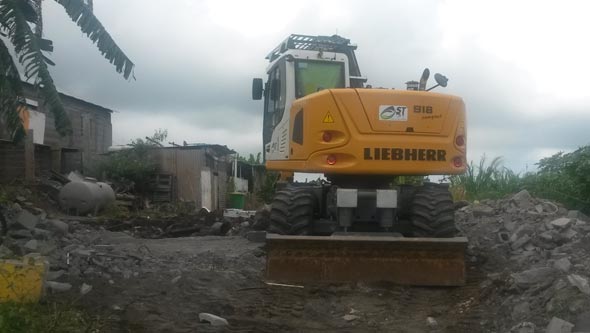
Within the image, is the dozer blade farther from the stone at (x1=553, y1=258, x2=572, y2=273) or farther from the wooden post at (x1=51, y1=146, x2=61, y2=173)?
the wooden post at (x1=51, y1=146, x2=61, y2=173)

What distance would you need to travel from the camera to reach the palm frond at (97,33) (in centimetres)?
939

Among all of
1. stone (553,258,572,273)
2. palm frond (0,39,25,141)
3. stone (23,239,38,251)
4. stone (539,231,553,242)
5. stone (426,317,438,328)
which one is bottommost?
stone (426,317,438,328)

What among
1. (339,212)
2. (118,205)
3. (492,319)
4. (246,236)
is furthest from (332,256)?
(118,205)

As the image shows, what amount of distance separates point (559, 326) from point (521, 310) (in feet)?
3.63

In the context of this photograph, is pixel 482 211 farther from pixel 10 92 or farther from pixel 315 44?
pixel 10 92

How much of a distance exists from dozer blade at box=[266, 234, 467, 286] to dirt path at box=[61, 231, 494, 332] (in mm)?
126

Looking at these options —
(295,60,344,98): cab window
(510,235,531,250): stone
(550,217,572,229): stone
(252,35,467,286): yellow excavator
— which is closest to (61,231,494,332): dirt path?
(252,35,467,286): yellow excavator

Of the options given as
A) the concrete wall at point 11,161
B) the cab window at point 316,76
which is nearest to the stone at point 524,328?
the cab window at point 316,76

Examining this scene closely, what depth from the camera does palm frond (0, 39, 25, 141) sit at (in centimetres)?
929

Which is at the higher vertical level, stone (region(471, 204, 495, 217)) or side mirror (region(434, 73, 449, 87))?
side mirror (region(434, 73, 449, 87))

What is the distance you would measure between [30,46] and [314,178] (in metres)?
4.03

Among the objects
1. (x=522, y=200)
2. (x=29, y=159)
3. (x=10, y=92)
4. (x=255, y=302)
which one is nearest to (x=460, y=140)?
(x=255, y=302)

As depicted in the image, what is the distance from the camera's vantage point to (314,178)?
9.64 meters

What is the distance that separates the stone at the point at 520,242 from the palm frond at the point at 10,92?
697cm
